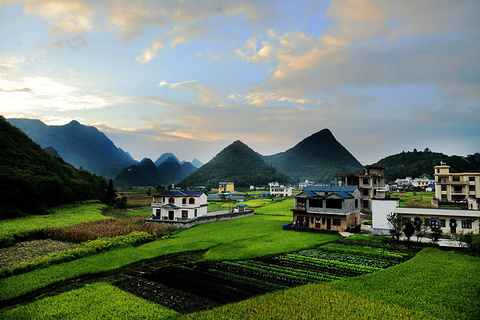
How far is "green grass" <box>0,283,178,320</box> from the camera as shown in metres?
12.5

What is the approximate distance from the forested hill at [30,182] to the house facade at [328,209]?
44495 mm

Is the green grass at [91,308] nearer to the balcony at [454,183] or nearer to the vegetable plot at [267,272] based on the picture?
the vegetable plot at [267,272]

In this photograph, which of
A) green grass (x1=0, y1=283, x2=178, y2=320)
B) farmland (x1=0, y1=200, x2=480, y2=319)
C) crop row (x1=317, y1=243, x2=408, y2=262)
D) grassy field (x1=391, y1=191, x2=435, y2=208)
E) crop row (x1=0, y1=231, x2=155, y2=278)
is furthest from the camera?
grassy field (x1=391, y1=191, x2=435, y2=208)

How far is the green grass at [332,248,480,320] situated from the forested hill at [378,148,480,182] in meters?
109

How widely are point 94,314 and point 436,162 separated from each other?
5923 inches

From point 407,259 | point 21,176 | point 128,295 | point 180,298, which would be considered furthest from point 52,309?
point 21,176

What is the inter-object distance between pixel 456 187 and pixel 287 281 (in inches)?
2211

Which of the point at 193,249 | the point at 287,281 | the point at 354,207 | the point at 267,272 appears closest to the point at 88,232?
the point at 193,249

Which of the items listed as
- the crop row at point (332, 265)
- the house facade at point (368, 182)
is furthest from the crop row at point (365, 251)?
the house facade at point (368, 182)

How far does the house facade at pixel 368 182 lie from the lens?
151 feet

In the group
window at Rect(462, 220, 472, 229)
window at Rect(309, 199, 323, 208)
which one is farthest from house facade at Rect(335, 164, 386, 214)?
window at Rect(462, 220, 472, 229)

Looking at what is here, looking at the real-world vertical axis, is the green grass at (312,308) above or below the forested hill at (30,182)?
below

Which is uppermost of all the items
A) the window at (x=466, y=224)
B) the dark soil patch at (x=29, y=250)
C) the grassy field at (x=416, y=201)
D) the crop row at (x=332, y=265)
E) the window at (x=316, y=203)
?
the window at (x=316, y=203)

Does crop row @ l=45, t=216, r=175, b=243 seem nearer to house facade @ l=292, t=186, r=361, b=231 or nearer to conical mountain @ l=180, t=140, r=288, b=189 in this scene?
house facade @ l=292, t=186, r=361, b=231
